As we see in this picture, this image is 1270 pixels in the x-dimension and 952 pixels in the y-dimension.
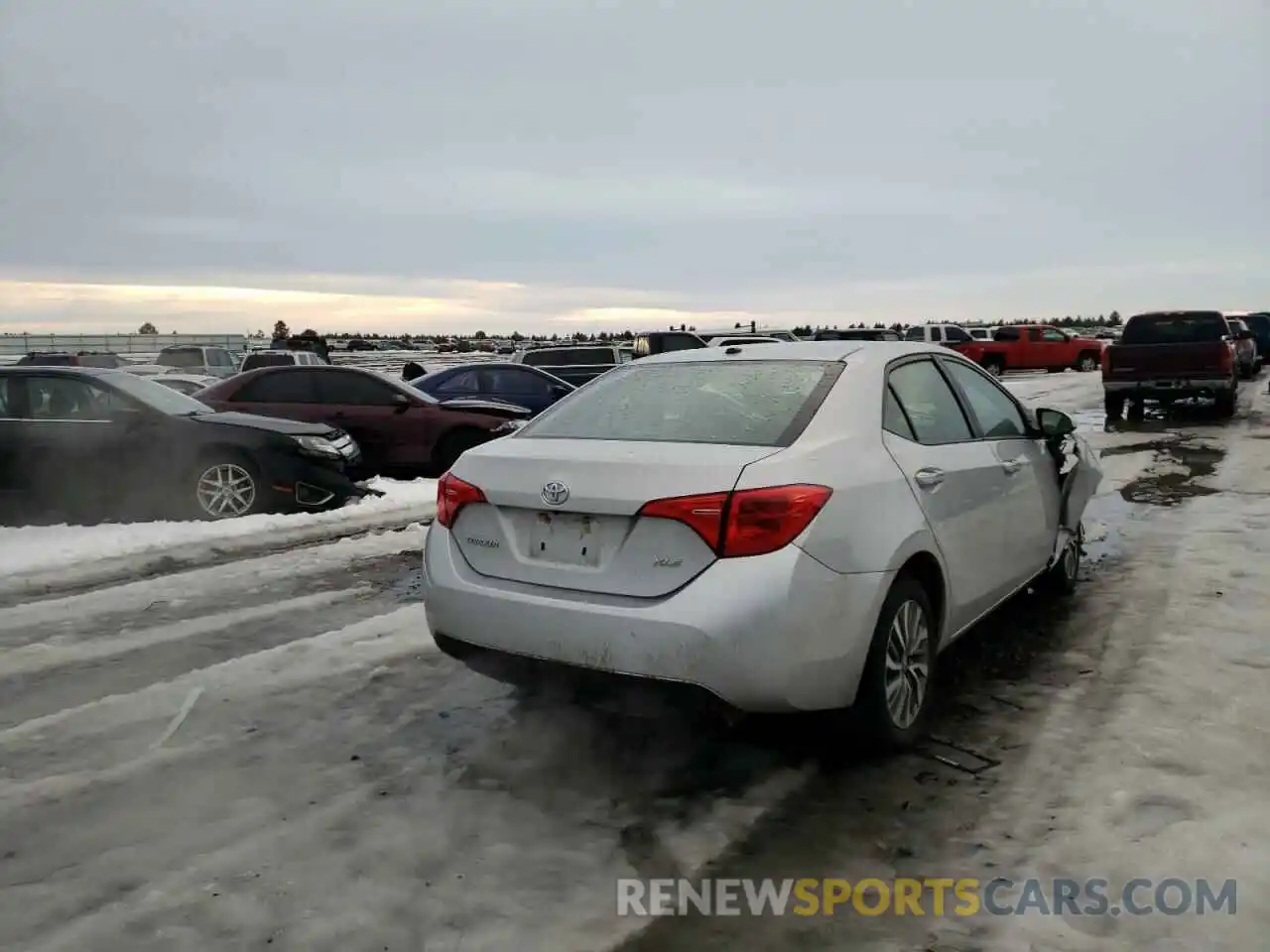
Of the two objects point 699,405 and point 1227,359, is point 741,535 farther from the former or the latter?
point 1227,359

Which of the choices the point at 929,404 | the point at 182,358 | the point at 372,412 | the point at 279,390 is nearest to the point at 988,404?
the point at 929,404

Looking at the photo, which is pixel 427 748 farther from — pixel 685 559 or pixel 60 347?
pixel 60 347

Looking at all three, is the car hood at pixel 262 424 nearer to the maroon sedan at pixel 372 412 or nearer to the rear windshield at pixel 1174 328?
the maroon sedan at pixel 372 412

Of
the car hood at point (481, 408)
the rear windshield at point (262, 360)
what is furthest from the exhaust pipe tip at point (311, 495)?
the rear windshield at point (262, 360)

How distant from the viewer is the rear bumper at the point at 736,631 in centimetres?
309

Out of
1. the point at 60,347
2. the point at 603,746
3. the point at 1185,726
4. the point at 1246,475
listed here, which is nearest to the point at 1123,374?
the point at 1246,475

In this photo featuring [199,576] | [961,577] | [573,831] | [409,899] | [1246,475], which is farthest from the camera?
[1246,475]

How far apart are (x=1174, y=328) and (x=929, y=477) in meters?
18.4

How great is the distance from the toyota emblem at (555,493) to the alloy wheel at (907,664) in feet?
4.22

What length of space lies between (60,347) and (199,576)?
55.9 meters

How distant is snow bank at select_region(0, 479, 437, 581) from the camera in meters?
7.30

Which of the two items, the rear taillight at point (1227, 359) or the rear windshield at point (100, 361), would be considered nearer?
the rear taillight at point (1227, 359)

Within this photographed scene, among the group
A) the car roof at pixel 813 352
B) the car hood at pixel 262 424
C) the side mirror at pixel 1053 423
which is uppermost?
the car roof at pixel 813 352

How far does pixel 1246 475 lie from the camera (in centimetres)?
1089
